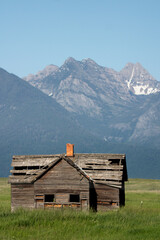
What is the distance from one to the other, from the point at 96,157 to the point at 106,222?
14770 millimetres

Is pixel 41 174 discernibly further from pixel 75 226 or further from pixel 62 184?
pixel 75 226

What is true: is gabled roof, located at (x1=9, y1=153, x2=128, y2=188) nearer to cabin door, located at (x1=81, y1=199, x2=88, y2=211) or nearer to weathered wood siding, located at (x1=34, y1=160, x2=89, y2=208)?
weathered wood siding, located at (x1=34, y1=160, x2=89, y2=208)

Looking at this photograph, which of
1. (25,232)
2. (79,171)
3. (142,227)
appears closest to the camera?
(25,232)

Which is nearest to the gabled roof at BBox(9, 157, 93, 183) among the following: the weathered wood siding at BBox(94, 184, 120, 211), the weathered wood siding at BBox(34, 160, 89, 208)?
the weathered wood siding at BBox(34, 160, 89, 208)

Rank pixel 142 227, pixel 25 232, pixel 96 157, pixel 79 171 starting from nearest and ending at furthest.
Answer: pixel 25 232 < pixel 142 227 < pixel 79 171 < pixel 96 157

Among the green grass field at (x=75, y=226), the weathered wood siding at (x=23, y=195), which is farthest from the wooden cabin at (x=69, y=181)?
the green grass field at (x=75, y=226)

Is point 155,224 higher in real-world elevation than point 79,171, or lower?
lower

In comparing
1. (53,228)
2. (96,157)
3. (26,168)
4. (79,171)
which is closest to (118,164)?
(96,157)

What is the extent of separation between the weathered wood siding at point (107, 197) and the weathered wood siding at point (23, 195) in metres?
5.62

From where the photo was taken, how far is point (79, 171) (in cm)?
4091

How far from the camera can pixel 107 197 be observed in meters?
42.7

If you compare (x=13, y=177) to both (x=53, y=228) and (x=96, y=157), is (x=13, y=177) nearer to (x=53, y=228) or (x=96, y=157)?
(x=96, y=157)

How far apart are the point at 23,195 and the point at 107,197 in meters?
7.08

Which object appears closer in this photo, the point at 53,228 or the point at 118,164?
the point at 53,228
